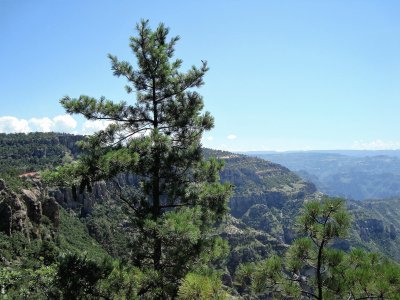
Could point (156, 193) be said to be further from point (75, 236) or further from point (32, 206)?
point (75, 236)

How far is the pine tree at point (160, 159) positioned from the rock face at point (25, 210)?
79226 millimetres

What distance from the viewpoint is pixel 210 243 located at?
11.8 meters

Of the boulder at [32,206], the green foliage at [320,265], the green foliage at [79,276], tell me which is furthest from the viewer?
the boulder at [32,206]

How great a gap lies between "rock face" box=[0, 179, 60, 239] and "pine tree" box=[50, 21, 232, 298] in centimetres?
7923

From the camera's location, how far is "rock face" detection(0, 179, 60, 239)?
7988cm

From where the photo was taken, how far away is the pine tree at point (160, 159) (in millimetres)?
10609

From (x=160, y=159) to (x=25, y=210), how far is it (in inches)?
3399

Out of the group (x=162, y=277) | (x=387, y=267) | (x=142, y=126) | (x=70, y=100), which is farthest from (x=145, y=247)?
(x=387, y=267)

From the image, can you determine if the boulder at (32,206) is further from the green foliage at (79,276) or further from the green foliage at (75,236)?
the green foliage at (79,276)

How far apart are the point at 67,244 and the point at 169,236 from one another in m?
102

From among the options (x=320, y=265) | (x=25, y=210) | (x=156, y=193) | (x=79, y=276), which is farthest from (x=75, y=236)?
(x=320, y=265)

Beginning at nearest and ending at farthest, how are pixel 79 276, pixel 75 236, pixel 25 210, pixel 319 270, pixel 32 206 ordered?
pixel 319 270, pixel 79 276, pixel 25 210, pixel 32 206, pixel 75 236

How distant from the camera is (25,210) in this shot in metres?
86.9

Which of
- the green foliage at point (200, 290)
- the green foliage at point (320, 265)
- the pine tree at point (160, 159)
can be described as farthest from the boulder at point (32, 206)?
the green foliage at point (200, 290)
